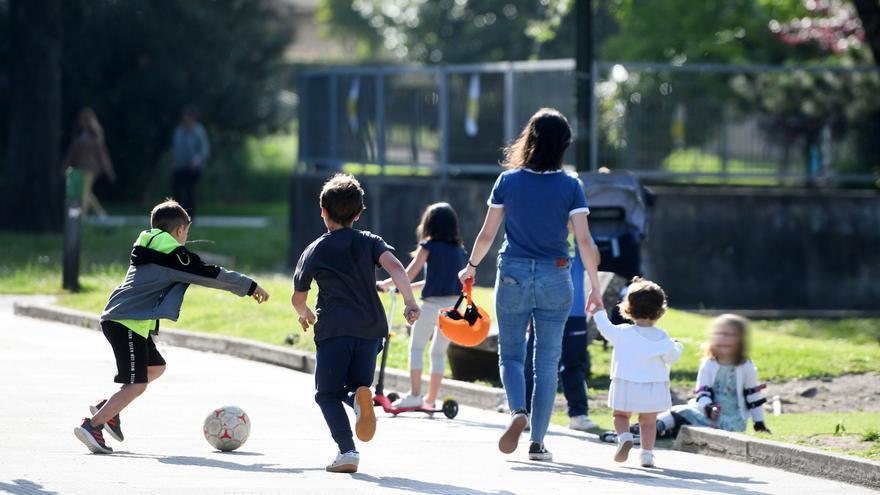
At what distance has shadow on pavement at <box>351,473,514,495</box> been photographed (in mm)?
7887

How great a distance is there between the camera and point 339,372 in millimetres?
8328

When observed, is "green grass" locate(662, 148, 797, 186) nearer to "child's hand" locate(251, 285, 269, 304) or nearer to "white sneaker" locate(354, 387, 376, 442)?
"child's hand" locate(251, 285, 269, 304)

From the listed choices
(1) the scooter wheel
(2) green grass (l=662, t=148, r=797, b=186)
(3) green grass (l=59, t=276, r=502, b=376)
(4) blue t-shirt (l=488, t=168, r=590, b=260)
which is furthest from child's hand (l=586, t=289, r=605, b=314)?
(2) green grass (l=662, t=148, r=797, b=186)

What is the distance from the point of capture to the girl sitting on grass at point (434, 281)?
1105 cm

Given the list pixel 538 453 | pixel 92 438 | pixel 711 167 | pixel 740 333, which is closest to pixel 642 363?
pixel 538 453

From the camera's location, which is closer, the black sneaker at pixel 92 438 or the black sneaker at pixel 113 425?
the black sneaker at pixel 92 438

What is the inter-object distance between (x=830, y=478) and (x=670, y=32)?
115 feet

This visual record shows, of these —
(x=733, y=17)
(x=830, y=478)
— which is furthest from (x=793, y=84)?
(x=733, y=17)

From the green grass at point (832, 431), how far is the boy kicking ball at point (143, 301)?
3283 mm

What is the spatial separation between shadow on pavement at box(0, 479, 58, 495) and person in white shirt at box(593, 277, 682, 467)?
304 centimetres

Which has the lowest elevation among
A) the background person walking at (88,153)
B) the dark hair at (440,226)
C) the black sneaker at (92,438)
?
the black sneaker at (92,438)

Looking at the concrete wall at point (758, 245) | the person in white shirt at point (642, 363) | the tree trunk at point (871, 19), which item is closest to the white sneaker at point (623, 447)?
the person in white shirt at point (642, 363)

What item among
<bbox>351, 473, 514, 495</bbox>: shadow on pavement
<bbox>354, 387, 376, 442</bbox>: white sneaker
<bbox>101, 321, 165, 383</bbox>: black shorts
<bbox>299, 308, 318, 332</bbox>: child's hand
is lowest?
<bbox>351, 473, 514, 495</bbox>: shadow on pavement

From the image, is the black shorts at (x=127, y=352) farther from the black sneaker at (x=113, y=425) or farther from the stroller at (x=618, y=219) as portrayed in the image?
the stroller at (x=618, y=219)
